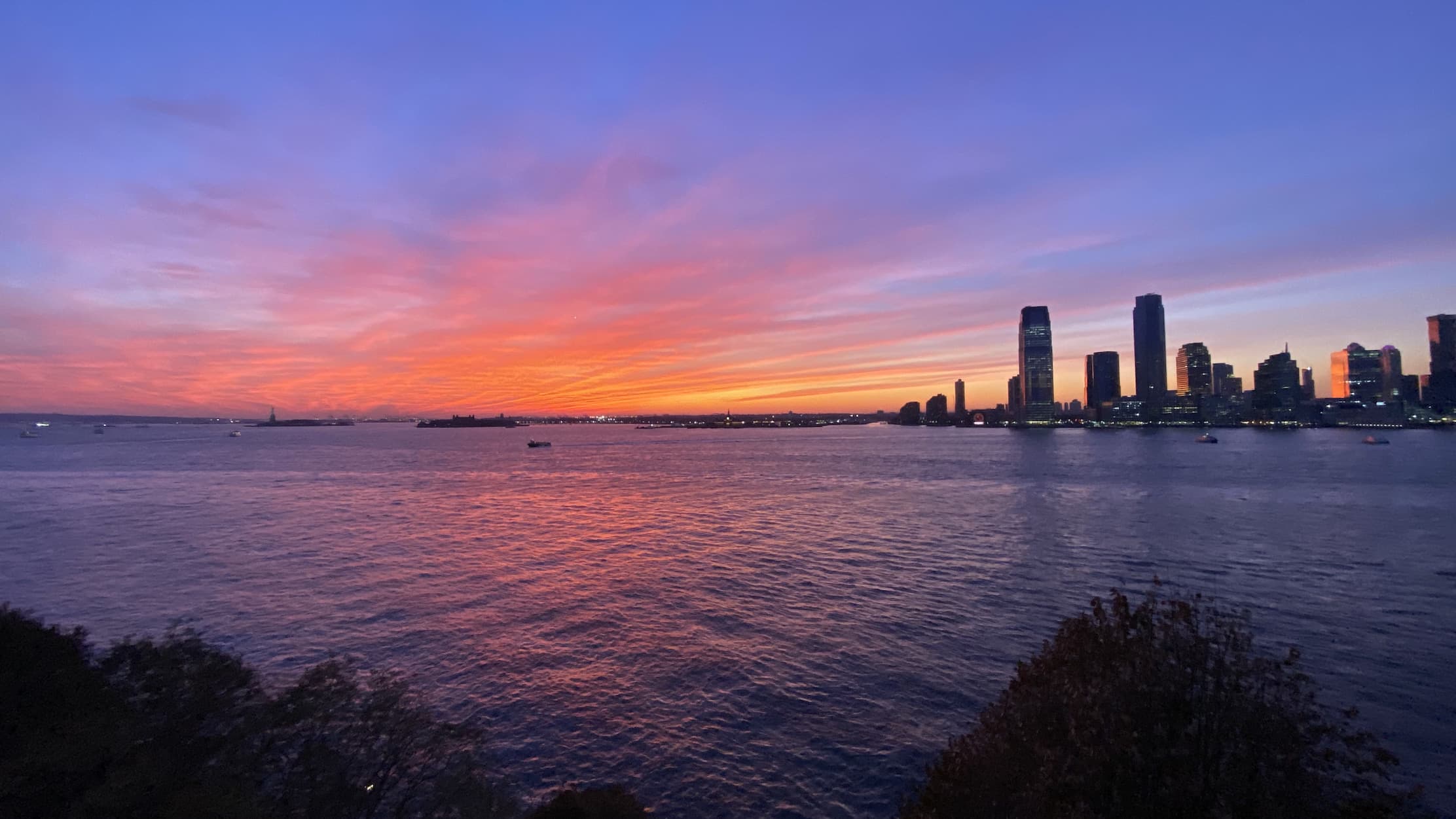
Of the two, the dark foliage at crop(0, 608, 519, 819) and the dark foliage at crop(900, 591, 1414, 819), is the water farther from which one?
the dark foliage at crop(900, 591, 1414, 819)

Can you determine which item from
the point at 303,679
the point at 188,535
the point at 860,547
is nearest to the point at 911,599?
the point at 860,547

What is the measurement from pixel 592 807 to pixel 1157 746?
867 cm

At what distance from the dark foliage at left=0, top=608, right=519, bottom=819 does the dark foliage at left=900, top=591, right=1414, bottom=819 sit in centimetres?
880

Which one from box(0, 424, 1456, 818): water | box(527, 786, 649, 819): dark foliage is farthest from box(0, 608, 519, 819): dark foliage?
box(0, 424, 1456, 818): water

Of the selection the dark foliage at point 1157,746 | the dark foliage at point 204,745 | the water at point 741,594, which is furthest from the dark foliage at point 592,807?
the dark foliage at point 1157,746

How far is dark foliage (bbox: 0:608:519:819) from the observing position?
9812 mm

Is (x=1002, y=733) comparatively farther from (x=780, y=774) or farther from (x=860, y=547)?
(x=860, y=547)

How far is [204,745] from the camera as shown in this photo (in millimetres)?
12078

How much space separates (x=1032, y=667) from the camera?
40.9 feet

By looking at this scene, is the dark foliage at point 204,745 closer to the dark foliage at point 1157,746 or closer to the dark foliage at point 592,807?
the dark foliage at point 592,807

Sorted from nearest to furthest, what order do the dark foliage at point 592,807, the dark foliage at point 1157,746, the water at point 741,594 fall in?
the dark foliage at point 1157,746 → the dark foliage at point 592,807 → the water at point 741,594

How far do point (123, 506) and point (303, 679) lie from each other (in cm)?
6734

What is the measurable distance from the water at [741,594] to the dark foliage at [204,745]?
2984mm

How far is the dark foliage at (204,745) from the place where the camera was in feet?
32.2
